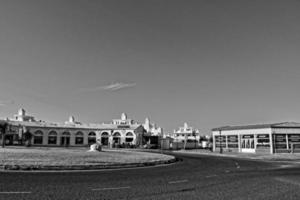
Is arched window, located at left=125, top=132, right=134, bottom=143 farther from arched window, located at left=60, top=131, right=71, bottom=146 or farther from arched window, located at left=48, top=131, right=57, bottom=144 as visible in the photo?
arched window, located at left=48, top=131, right=57, bottom=144

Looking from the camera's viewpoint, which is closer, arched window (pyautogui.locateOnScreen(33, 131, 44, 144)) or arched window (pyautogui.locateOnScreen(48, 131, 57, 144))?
arched window (pyautogui.locateOnScreen(33, 131, 44, 144))

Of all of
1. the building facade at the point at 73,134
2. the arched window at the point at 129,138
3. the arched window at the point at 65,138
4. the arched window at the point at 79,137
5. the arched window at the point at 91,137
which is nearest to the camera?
the building facade at the point at 73,134

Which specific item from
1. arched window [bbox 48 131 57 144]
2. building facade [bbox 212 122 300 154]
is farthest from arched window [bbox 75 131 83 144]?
building facade [bbox 212 122 300 154]

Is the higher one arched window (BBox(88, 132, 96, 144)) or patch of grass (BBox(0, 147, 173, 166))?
arched window (BBox(88, 132, 96, 144))

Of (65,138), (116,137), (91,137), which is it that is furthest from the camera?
(116,137)

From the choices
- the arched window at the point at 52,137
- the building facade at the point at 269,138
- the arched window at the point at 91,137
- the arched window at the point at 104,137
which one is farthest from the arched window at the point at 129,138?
the building facade at the point at 269,138

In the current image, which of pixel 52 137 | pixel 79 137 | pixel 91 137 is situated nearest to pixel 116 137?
pixel 91 137

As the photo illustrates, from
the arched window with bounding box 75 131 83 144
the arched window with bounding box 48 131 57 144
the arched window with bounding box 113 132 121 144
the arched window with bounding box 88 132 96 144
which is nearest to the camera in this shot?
the arched window with bounding box 48 131 57 144

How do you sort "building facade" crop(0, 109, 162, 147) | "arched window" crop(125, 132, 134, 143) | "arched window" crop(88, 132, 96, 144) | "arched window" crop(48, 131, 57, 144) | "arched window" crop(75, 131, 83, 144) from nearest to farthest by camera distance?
"building facade" crop(0, 109, 162, 147)
"arched window" crop(48, 131, 57, 144)
"arched window" crop(75, 131, 83, 144)
"arched window" crop(88, 132, 96, 144)
"arched window" crop(125, 132, 134, 143)

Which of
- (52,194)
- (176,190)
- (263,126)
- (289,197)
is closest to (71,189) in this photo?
(52,194)

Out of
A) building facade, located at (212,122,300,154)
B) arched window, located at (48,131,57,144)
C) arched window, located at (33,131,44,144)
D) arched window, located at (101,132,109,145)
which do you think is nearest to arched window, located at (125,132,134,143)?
arched window, located at (101,132,109,145)

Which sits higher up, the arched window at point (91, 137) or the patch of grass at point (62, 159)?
the arched window at point (91, 137)

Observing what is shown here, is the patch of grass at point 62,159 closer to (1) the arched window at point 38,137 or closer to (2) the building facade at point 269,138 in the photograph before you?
(2) the building facade at point 269,138

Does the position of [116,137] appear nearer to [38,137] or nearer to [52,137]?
[52,137]
